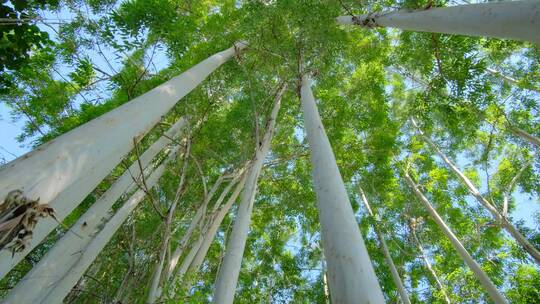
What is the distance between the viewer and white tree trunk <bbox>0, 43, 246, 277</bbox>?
1.28 meters

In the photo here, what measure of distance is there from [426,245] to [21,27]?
9.54 meters

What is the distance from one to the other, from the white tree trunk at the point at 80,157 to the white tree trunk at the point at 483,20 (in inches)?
93.2

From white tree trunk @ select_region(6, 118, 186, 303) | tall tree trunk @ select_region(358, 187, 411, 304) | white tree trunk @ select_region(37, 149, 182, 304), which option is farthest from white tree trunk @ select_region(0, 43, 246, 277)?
tall tree trunk @ select_region(358, 187, 411, 304)

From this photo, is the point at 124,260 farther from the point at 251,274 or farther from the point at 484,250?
the point at 484,250

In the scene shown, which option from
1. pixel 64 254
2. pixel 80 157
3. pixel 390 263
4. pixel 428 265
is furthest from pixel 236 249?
pixel 428 265

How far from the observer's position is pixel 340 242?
207 cm

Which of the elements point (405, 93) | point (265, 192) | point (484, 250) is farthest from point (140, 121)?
point (405, 93)

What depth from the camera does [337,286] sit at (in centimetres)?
179

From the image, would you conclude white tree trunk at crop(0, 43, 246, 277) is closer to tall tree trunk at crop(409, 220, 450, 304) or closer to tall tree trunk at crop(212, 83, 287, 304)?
tall tree trunk at crop(212, 83, 287, 304)

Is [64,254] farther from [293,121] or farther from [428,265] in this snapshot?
[428,265]

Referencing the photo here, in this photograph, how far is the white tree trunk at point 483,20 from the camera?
1.98 metres

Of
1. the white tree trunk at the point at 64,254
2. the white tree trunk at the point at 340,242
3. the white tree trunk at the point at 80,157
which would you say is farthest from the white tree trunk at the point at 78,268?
the white tree trunk at the point at 340,242

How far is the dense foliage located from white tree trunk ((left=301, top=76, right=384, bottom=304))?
1.32 meters

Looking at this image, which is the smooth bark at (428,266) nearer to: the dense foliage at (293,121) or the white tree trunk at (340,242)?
the dense foliage at (293,121)
